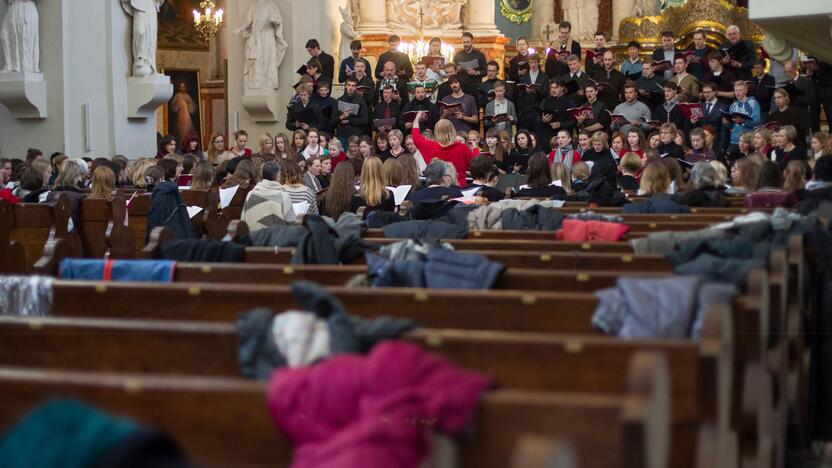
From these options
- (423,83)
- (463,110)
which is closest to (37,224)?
(463,110)

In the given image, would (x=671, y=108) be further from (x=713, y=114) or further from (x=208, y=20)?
(x=208, y=20)

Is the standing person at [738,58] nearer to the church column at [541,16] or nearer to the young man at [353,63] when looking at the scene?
the young man at [353,63]

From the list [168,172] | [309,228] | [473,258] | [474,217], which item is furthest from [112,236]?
[473,258]

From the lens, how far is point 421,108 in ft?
54.4

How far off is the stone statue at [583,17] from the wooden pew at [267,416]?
76.8 ft

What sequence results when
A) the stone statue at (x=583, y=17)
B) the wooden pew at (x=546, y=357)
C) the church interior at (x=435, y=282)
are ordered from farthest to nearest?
the stone statue at (x=583, y=17) → the wooden pew at (x=546, y=357) → the church interior at (x=435, y=282)

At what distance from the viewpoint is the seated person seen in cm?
981

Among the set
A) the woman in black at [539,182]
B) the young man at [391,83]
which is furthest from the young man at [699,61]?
the woman in black at [539,182]

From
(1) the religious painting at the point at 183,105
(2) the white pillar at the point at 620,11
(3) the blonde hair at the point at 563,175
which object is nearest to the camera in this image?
(3) the blonde hair at the point at 563,175

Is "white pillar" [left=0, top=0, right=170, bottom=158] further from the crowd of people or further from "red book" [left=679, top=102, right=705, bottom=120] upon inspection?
"red book" [left=679, top=102, right=705, bottom=120]

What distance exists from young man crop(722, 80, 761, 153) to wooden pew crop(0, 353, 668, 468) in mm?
12421

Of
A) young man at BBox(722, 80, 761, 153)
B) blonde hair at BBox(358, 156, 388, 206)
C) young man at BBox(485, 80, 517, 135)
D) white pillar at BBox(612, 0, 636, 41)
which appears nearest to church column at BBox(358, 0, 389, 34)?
young man at BBox(485, 80, 517, 135)

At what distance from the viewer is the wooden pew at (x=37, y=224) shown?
10359 mm

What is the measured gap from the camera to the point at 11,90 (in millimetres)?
16219
